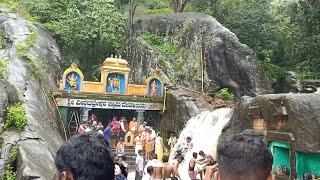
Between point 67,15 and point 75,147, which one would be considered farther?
point 67,15

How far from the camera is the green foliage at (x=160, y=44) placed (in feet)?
76.2

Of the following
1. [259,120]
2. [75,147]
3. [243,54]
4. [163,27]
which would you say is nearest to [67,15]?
[163,27]

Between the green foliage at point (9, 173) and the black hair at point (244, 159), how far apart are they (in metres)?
9.12

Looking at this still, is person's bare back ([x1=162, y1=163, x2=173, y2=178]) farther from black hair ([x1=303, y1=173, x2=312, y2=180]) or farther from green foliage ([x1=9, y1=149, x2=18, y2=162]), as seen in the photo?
green foliage ([x1=9, y1=149, x2=18, y2=162])

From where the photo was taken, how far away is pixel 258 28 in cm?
2448

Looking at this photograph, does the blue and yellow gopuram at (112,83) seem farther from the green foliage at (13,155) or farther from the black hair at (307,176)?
the black hair at (307,176)

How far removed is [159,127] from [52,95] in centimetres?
Result: 497

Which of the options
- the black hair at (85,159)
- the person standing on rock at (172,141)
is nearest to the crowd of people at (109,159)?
the black hair at (85,159)

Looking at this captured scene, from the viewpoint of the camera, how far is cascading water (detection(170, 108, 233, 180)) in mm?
15523

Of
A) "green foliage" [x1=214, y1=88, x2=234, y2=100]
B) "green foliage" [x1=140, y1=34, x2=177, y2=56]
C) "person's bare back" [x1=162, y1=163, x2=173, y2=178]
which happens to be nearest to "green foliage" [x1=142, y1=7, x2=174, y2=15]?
"green foliage" [x1=140, y1=34, x2=177, y2=56]

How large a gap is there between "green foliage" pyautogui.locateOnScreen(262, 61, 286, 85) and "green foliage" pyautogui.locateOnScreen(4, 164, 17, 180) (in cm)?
1644

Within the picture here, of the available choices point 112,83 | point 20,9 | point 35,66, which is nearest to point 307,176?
point 35,66

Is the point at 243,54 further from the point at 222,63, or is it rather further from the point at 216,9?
the point at 216,9

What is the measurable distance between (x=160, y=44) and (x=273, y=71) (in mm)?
6303
